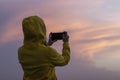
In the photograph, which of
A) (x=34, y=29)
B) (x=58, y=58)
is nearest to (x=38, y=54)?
(x=58, y=58)

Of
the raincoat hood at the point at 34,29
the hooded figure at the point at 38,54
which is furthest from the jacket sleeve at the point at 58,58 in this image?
the raincoat hood at the point at 34,29

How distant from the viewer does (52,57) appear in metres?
46.9

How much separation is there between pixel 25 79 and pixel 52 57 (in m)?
0.86

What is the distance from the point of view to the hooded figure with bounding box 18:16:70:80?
153 feet

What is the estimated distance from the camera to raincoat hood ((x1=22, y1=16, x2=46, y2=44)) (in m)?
46.8

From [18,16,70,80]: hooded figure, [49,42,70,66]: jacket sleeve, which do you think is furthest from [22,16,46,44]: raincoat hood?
[49,42,70,66]: jacket sleeve

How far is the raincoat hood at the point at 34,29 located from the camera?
4675cm

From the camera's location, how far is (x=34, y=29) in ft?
153

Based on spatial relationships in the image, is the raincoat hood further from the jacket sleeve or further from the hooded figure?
the jacket sleeve

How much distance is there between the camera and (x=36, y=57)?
47.0 m

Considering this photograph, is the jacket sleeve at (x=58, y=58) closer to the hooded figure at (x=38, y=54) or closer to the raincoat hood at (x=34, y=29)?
the hooded figure at (x=38, y=54)

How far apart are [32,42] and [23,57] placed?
498 millimetres

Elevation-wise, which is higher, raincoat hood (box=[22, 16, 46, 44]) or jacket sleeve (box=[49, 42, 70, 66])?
raincoat hood (box=[22, 16, 46, 44])

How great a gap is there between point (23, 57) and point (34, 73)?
567mm
